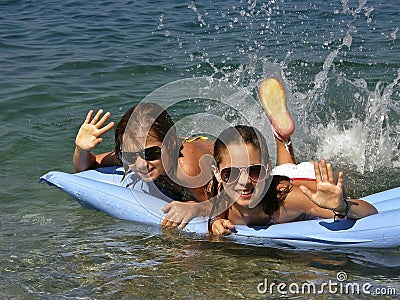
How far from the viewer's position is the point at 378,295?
11.1 feet

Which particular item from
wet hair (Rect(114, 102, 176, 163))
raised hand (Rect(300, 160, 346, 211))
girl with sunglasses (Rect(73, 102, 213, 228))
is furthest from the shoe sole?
raised hand (Rect(300, 160, 346, 211))

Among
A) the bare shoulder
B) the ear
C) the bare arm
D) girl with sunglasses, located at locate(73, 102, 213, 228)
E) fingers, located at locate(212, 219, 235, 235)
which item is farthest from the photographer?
the bare arm

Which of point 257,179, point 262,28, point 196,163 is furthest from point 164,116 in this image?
point 262,28

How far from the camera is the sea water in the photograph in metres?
3.66

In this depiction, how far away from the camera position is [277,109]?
15.3ft

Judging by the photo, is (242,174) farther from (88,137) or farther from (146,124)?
(88,137)

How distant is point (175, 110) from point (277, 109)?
203cm

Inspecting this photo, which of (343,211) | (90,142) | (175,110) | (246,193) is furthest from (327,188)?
(175,110)

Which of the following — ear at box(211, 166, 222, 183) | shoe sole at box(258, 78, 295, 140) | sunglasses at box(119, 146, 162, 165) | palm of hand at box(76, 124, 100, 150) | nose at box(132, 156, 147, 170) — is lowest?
ear at box(211, 166, 222, 183)

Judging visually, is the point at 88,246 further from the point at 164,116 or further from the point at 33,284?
the point at 164,116

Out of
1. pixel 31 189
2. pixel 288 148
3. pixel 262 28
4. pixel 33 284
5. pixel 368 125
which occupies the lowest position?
pixel 33 284

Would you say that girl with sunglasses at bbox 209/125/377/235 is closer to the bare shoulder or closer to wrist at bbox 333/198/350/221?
wrist at bbox 333/198/350/221

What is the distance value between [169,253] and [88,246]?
1.61ft

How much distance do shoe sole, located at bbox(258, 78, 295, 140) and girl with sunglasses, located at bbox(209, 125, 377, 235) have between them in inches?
29.4
